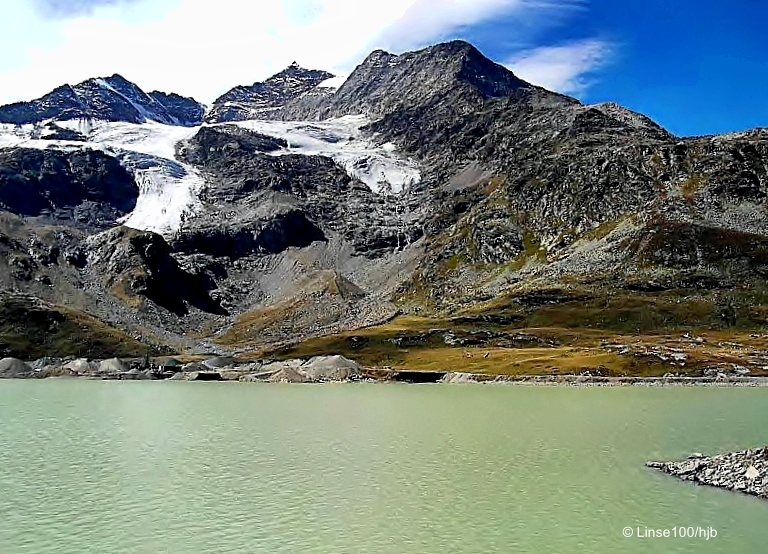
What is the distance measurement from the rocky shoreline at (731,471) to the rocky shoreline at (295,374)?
86894 millimetres

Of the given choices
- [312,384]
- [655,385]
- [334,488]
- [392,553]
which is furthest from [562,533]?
[312,384]

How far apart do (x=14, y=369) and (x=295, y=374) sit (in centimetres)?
7930

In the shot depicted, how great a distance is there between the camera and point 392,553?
94.9 ft

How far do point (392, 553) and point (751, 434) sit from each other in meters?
41.9

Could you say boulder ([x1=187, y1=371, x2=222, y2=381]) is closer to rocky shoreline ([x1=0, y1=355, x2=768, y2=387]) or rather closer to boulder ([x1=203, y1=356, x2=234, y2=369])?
rocky shoreline ([x1=0, y1=355, x2=768, y2=387])

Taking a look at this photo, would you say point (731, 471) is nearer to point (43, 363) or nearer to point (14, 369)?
point (14, 369)

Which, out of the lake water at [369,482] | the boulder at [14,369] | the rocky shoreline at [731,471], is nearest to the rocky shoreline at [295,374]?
the boulder at [14,369]

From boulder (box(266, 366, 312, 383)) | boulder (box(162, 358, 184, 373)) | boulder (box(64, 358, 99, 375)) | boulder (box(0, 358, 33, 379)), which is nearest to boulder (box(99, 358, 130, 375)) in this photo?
boulder (box(64, 358, 99, 375))

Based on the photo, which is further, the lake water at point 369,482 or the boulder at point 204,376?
the boulder at point 204,376

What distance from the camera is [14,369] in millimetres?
186000

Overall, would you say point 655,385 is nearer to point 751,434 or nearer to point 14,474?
point 751,434

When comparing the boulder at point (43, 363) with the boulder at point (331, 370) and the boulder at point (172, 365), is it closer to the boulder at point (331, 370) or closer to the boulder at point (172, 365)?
the boulder at point (172, 365)

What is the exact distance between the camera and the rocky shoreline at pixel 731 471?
37906 mm

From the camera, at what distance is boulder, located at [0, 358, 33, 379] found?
183 meters
